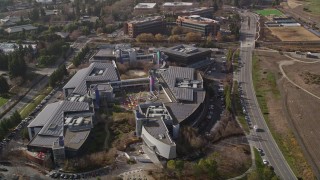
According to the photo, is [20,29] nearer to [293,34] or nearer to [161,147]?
[161,147]

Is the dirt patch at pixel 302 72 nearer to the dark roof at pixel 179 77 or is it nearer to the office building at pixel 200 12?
the dark roof at pixel 179 77

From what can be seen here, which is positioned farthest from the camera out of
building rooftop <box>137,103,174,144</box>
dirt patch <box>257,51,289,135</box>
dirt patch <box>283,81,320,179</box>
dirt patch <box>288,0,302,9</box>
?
dirt patch <box>288,0,302,9</box>

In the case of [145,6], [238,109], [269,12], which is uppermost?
[145,6]

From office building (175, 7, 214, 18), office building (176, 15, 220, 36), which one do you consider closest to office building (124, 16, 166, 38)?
office building (176, 15, 220, 36)

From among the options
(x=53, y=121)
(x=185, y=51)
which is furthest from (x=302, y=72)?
(x=53, y=121)

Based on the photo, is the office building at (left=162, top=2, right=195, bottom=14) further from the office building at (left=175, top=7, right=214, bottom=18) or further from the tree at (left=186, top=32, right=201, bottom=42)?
the tree at (left=186, top=32, right=201, bottom=42)

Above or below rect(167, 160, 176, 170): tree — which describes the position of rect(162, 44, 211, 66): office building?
above
